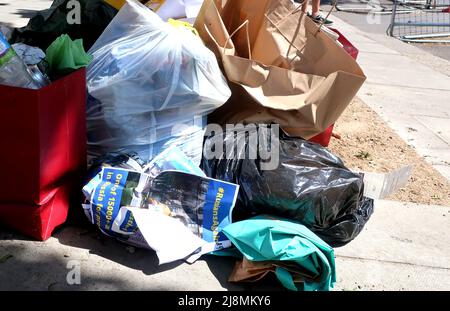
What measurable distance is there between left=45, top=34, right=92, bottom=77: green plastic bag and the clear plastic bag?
9.3 inches

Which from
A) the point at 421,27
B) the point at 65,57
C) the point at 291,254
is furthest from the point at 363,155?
the point at 421,27

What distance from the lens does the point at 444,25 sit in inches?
408

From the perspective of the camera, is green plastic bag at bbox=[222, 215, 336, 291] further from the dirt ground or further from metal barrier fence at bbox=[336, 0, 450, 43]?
metal barrier fence at bbox=[336, 0, 450, 43]

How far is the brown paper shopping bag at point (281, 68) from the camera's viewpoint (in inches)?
125

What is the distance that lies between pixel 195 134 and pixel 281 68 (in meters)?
0.72

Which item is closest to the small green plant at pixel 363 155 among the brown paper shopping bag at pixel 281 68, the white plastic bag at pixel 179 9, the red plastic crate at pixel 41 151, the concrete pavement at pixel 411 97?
the concrete pavement at pixel 411 97

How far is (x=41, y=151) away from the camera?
2.30 meters

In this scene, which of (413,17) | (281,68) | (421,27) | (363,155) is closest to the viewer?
(281,68)

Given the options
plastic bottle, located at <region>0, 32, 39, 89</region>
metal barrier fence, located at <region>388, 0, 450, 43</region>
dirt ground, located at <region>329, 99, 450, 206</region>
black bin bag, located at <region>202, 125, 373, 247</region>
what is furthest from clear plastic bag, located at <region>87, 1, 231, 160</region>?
metal barrier fence, located at <region>388, 0, 450, 43</region>

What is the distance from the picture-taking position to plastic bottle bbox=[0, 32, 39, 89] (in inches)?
91.8

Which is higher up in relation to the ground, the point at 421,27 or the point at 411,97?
the point at 421,27

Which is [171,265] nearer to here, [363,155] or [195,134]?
[195,134]
